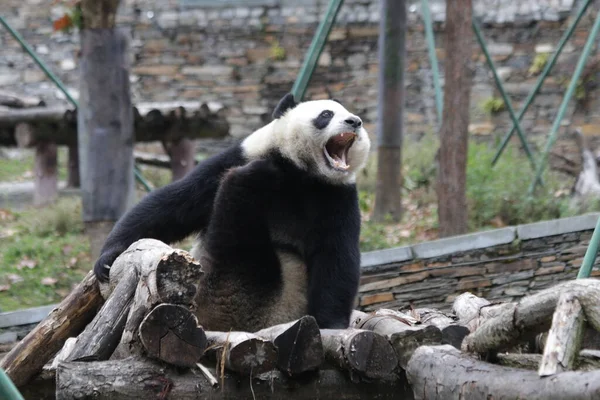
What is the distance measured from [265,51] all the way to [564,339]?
11.8 m

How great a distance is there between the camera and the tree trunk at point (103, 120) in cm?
723

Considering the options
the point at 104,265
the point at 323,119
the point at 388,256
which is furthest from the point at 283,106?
the point at 388,256

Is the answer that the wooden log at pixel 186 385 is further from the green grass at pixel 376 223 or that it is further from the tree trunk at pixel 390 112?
the tree trunk at pixel 390 112

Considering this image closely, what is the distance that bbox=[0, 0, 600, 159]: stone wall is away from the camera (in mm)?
13039

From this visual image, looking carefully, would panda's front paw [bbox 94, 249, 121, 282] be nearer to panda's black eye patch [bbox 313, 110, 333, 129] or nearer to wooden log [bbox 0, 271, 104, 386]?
wooden log [bbox 0, 271, 104, 386]

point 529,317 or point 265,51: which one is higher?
point 265,51

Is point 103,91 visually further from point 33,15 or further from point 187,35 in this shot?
point 33,15

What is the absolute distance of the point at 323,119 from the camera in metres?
4.86

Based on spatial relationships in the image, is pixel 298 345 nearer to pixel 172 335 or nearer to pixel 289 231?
pixel 172 335

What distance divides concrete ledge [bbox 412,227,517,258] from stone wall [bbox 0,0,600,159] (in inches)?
224

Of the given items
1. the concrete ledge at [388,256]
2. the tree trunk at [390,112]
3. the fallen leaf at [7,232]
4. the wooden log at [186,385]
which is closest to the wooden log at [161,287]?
the wooden log at [186,385]

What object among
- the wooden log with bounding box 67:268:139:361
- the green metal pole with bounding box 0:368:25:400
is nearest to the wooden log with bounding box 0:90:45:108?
the wooden log with bounding box 67:268:139:361

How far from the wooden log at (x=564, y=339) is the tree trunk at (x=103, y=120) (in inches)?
Answer: 186

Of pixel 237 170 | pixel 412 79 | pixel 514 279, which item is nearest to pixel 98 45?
pixel 237 170
